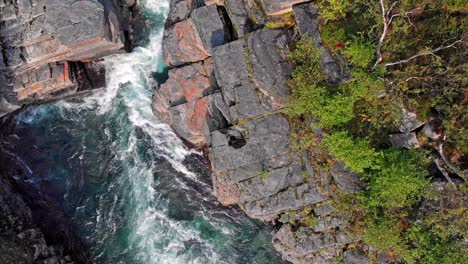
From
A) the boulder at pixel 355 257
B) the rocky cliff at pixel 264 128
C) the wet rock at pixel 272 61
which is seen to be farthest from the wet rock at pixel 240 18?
the boulder at pixel 355 257

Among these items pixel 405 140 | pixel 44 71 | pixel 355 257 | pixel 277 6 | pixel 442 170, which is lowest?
pixel 355 257

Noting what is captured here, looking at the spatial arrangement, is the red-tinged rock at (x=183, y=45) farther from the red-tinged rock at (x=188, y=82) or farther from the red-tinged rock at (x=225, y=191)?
the red-tinged rock at (x=225, y=191)

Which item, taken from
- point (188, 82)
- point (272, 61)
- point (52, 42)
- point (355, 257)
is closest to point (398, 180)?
point (355, 257)

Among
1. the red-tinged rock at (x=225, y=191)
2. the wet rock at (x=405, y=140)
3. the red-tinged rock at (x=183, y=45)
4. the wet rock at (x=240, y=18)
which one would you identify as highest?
the wet rock at (x=240, y=18)

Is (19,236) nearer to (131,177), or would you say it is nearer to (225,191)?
(131,177)

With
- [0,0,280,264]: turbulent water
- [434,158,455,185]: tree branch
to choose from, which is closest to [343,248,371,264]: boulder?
[0,0,280,264]: turbulent water
